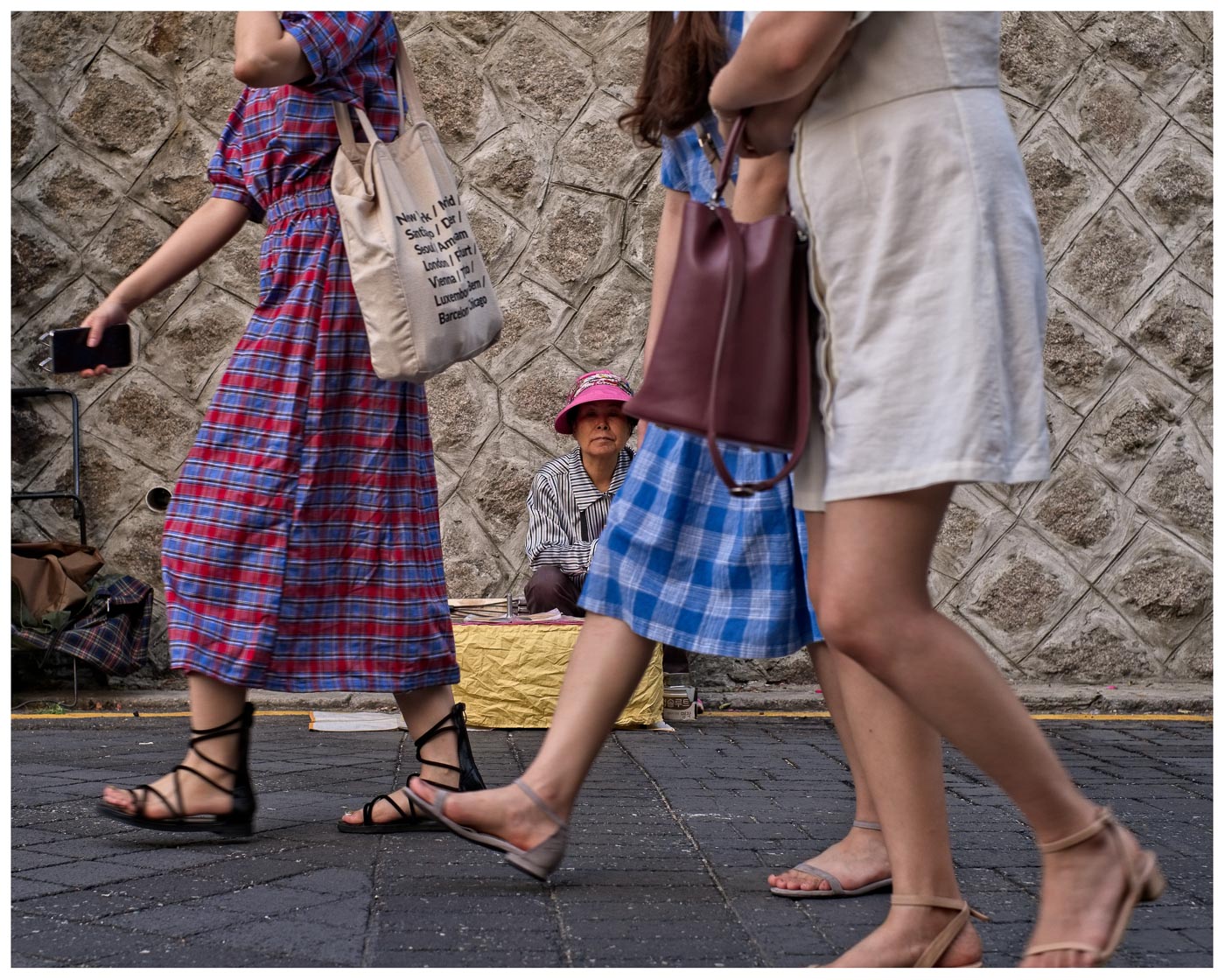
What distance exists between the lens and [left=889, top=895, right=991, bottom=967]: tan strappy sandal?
1.88m

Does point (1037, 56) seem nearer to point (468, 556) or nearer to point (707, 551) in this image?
point (468, 556)

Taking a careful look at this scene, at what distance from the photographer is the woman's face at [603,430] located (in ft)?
17.6

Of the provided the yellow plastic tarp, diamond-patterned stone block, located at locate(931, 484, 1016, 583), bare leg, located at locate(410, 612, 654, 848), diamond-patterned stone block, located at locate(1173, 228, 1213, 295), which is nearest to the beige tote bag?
bare leg, located at locate(410, 612, 654, 848)

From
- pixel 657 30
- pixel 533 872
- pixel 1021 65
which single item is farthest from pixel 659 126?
pixel 1021 65

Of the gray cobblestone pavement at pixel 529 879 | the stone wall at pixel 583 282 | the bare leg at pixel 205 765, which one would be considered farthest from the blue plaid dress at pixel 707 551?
the stone wall at pixel 583 282

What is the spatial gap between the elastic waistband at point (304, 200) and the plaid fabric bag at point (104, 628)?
2.87 meters

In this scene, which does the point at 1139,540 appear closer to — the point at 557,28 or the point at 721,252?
the point at 557,28

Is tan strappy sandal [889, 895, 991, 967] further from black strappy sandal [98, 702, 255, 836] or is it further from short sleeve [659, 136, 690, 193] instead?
black strappy sandal [98, 702, 255, 836]

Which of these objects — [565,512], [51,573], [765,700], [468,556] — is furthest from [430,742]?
[51,573]

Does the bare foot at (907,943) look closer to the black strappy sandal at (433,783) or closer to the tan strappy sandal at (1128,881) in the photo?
the tan strappy sandal at (1128,881)

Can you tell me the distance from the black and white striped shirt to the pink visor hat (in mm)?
194

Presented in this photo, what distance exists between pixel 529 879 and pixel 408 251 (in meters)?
1.24

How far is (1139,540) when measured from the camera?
227 inches

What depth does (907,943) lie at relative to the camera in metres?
1.88
